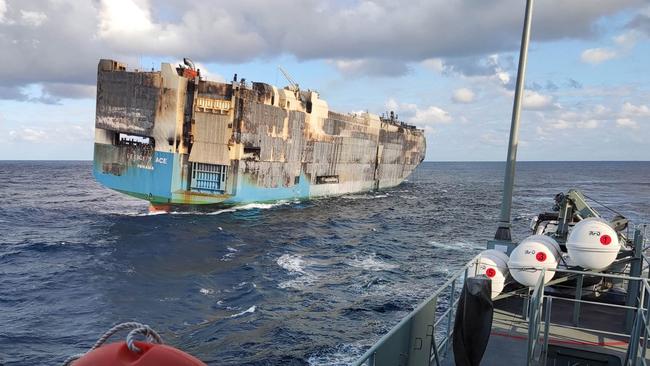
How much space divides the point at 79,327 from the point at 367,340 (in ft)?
31.8

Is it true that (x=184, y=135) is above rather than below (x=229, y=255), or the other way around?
above

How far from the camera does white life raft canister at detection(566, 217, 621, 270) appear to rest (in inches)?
383

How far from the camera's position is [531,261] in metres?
9.72

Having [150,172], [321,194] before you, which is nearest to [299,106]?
[321,194]

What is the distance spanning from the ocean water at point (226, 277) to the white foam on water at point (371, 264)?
11 centimetres

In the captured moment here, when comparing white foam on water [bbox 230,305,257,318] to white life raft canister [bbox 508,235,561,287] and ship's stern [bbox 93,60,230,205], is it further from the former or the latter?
ship's stern [bbox 93,60,230,205]

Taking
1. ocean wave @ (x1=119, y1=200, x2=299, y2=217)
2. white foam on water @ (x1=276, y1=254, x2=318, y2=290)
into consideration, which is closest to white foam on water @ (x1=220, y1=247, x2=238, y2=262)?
white foam on water @ (x1=276, y1=254, x2=318, y2=290)

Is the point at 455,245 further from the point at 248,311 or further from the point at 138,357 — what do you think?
the point at 138,357

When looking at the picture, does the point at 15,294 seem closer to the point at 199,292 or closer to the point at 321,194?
the point at 199,292

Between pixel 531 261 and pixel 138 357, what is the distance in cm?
860

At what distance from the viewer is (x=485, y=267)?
9.98 metres

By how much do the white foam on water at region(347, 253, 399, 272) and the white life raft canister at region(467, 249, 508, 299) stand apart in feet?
49.9

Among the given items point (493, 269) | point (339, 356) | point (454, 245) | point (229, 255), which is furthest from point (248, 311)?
point (454, 245)

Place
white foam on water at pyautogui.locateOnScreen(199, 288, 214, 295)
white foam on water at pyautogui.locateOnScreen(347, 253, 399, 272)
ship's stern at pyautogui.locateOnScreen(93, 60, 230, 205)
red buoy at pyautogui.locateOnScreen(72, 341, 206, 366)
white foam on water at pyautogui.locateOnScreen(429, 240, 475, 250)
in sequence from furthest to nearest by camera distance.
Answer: ship's stern at pyautogui.locateOnScreen(93, 60, 230, 205) → white foam on water at pyautogui.locateOnScreen(429, 240, 475, 250) → white foam on water at pyautogui.locateOnScreen(347, 253, 399, 272) → white foam on water at pyautogui.locateOnScreen(199, 288, 214, 295) → red buoy at pyautogui.locateOnScreen(72, 341, 206, 366)
